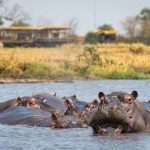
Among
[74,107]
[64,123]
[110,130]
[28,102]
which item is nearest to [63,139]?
[110,130]

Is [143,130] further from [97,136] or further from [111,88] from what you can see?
[111,88]

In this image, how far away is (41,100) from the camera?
648 inches

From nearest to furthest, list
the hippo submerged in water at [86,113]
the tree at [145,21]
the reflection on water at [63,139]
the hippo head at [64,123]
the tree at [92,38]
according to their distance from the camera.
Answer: the reflection on water at [63,139] → the hippo submerged in water at [86,113] → the hippo head at [64,123] → the tree at [92,38] → the tree at [145,21]

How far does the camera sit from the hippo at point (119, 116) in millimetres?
11805

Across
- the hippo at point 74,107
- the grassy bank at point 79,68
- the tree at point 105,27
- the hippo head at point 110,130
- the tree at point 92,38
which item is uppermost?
the tree at point 105,27

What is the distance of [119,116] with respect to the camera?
39.1ft

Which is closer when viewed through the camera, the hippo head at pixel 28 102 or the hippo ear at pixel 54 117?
the hippo ear at pixel 54 117

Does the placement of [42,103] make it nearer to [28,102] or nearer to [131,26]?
[28,102]

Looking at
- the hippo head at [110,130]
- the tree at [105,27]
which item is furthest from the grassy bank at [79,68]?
the tree at [105,27]

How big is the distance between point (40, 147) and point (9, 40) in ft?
240

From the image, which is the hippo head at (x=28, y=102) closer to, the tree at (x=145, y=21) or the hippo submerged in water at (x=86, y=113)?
the hippo submerged in water at (x=86, y=113)

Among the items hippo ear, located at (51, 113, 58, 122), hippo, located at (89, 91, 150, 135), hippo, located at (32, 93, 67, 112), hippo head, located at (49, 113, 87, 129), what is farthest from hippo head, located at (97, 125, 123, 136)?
hippo, located at (32, 93, 67, 112)

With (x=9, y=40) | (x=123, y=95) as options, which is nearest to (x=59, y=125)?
(x=123, y=95)

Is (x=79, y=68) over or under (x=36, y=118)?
under
